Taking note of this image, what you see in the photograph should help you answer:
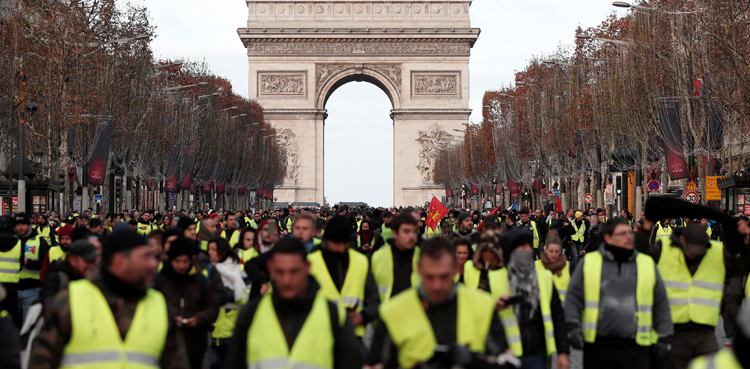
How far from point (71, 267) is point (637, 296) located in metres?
3.92

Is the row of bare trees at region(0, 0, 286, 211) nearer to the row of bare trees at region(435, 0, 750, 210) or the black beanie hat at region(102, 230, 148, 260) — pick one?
the row of bare trees at region(435, 0, 750, 210)

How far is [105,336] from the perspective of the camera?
17.0 feet

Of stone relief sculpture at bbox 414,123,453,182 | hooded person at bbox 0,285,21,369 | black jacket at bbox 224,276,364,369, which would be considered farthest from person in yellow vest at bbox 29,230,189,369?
stone relief sculpture at bbox 414,123,453,182

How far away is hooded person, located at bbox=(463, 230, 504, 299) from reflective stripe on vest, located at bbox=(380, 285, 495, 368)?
2648mm

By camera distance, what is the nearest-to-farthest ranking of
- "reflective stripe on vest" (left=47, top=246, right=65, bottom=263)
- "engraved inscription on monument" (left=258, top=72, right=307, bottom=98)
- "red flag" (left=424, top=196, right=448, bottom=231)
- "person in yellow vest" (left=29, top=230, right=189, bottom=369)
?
"person in yellow vest" (left=29, top=230, right=189, bottom=369) < "reflective stripe on vest" (left=47, top=246, right=65, bottom=263) < "red flag" (left=424, top=196, right=448, bottom=231) < "engraved inscription on monument" (left=258, top=72, right=307, bottom=98)

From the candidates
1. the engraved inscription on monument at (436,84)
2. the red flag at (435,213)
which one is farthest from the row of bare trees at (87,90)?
the engraved inscription on monument at (436,84)

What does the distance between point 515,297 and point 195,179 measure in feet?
170

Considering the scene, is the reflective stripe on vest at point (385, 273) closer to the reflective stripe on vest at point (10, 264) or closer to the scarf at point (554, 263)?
the scarf at point (554, 263)

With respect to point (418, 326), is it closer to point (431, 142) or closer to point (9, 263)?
point (9, 263)

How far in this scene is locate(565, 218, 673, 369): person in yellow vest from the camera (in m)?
7.34

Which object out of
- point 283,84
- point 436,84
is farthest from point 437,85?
point 283,84

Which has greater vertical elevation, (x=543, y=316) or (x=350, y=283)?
(x=350, y=283)

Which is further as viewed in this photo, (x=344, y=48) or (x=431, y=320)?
(x=344, y=48)

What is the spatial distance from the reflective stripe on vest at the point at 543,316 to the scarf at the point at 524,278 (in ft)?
A: 0.12
